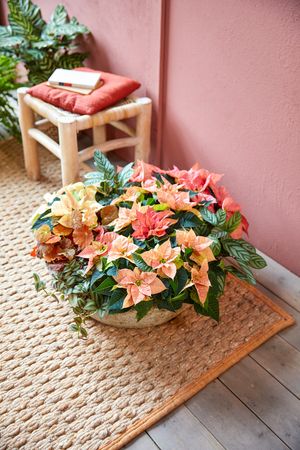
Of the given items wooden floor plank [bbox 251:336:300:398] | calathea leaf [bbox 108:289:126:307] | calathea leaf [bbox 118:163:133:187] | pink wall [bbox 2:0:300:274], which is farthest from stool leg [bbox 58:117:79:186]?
wooden floor plank [bbox 251:336:300:398]

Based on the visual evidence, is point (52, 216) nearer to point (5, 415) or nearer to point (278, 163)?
point (5, 415)

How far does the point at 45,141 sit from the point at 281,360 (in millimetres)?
1204

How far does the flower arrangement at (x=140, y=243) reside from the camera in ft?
4.27

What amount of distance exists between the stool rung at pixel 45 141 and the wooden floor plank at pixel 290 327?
925 millimetres

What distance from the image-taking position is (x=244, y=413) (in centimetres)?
127

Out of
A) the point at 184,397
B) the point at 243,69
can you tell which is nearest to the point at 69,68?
the point at 243,69

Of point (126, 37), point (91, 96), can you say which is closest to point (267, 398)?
point (91, 96)

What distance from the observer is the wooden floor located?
1.21 m

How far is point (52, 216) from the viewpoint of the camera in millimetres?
1459

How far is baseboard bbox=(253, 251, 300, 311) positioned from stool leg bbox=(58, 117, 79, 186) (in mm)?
771

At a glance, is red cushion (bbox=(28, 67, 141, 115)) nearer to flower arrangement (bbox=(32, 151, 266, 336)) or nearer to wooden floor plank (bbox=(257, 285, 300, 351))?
flower arrangement (bbox=(32, 151, 266, 336))

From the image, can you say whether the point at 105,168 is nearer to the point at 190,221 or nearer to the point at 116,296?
the point at 190,221

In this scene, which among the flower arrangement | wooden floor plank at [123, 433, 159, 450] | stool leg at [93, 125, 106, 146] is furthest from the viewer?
stool leg at [93, 125, 106, 146]

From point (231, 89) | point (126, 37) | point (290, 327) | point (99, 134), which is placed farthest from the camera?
point (99, 134)
